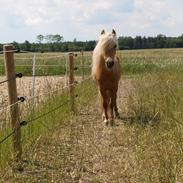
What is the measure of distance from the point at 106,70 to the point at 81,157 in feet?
9.69

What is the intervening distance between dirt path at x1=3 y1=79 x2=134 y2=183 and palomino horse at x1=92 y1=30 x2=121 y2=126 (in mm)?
854

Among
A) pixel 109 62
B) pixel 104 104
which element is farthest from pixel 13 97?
pixel 104 104

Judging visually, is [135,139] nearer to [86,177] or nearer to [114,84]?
[86,177]

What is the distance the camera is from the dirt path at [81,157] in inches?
185

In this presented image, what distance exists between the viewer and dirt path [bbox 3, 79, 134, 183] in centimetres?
471

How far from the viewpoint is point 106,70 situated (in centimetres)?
815

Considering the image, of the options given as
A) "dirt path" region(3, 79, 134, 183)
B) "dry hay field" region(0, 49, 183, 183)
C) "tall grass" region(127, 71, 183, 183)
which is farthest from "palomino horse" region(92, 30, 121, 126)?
"dirt path" region(3, 79, 134, 183)

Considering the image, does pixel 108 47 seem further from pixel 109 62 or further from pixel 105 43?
pixel 109 62

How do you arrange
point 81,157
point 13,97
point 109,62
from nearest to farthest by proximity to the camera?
point 13,97 → point 81,157 → point 109,62

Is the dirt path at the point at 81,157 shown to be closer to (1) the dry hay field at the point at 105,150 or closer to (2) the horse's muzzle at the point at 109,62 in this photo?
(1) the dry hay field at the point at 105,150

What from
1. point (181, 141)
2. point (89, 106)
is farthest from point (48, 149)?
point (89, 106)

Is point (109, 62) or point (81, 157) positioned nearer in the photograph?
point (81, 157)

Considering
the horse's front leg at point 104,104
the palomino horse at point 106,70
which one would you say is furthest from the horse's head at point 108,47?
the horse's front leg at point 104,104

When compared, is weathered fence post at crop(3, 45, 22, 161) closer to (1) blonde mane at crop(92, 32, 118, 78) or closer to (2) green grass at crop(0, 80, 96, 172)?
(2) green grass at crop(0, 80, 96, 172)
